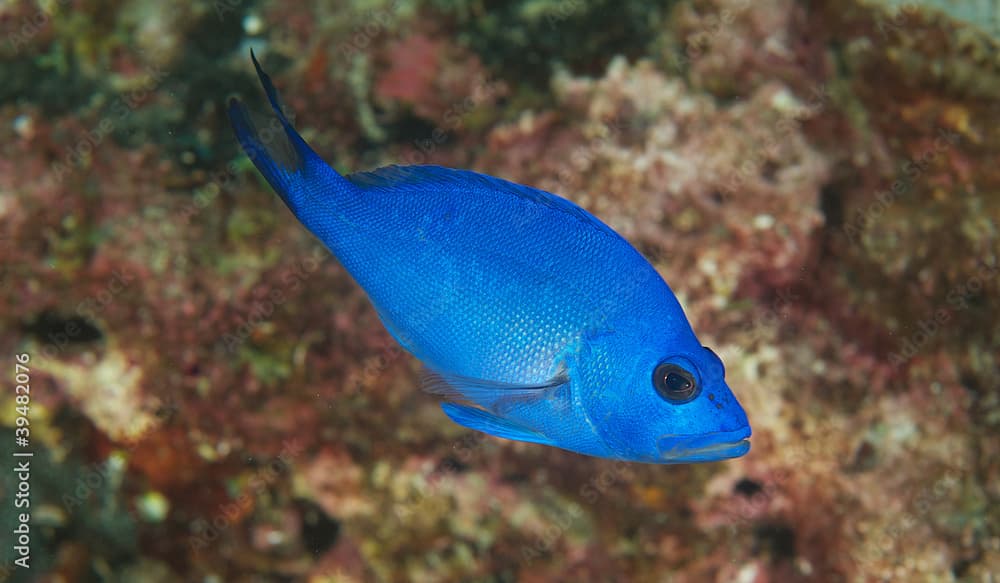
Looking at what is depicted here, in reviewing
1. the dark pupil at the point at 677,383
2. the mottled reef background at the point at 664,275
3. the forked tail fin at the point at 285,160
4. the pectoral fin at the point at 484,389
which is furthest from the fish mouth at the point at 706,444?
the mottled reef background at the point at 664,275

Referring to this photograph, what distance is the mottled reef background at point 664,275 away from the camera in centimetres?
301

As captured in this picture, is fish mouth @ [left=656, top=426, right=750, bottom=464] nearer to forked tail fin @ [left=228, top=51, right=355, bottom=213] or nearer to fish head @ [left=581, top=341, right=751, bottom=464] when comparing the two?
fish head @ [left=581, top=341, right=751, bottom=464]

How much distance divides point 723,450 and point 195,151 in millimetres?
3356

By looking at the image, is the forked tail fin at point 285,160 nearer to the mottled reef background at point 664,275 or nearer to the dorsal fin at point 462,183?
the dorsal fin at point 462,183

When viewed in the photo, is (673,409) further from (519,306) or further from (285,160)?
(285,160)

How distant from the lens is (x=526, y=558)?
9.87 feet

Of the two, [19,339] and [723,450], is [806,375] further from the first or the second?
[19,339]

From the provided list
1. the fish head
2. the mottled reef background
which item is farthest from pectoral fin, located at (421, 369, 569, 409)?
the mottled reef background

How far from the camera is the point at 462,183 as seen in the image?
1.54 meters

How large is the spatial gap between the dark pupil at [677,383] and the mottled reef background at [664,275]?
1712 mm

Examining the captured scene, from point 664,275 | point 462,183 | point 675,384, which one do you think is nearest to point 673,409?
point 675,384

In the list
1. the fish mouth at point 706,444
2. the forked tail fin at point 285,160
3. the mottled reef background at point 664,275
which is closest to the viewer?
the fish mouth at point 706,444

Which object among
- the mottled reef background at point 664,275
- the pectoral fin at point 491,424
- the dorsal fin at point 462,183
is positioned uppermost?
the dorsal fin at point 462,183

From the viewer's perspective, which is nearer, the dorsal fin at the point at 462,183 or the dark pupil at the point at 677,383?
the dark pupil at the point at 677,383
